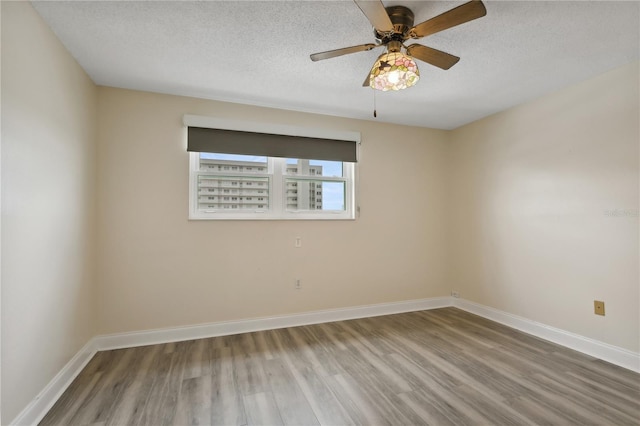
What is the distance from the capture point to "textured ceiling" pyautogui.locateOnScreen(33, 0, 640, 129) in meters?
1.62

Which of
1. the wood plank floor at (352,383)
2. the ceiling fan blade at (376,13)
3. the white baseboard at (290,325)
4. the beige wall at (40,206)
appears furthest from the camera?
the white baseboard at (290,325)

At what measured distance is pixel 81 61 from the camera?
6.98 ft

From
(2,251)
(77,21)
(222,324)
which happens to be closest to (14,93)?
(77,21)

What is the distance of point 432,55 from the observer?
5.65 ft

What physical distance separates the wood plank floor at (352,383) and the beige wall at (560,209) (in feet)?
1.51

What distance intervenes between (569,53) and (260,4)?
221 cm

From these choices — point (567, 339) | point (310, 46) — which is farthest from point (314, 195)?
point (567, 339)

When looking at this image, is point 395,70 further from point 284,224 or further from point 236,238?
point 236,238

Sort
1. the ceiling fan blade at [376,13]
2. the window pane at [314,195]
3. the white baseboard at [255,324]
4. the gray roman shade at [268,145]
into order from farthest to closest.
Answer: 1. the window pane at [314,195]
2. the gray roman shade at [268,145]
3. the white baseboard at [255,324]
4. the ceiling fan blade at [376,13]

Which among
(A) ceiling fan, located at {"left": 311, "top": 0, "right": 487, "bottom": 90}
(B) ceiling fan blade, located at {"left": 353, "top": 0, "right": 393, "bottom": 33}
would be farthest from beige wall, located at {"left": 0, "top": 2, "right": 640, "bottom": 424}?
(B) ceiling fan blade, located at {"left": 353, "top": 0, "right": 393, "bottom": 33}

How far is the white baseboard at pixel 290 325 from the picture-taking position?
179 centimetres

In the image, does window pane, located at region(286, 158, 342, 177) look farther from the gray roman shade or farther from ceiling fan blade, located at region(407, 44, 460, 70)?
ceiling fan blade, located at region(407, 44, 460, 70)

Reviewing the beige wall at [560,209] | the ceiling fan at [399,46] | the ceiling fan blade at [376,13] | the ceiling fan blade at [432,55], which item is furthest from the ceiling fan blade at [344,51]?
the beige wall at [560,209]

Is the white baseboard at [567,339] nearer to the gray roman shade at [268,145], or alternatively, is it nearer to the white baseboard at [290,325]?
the white baseboard at [290,325]
